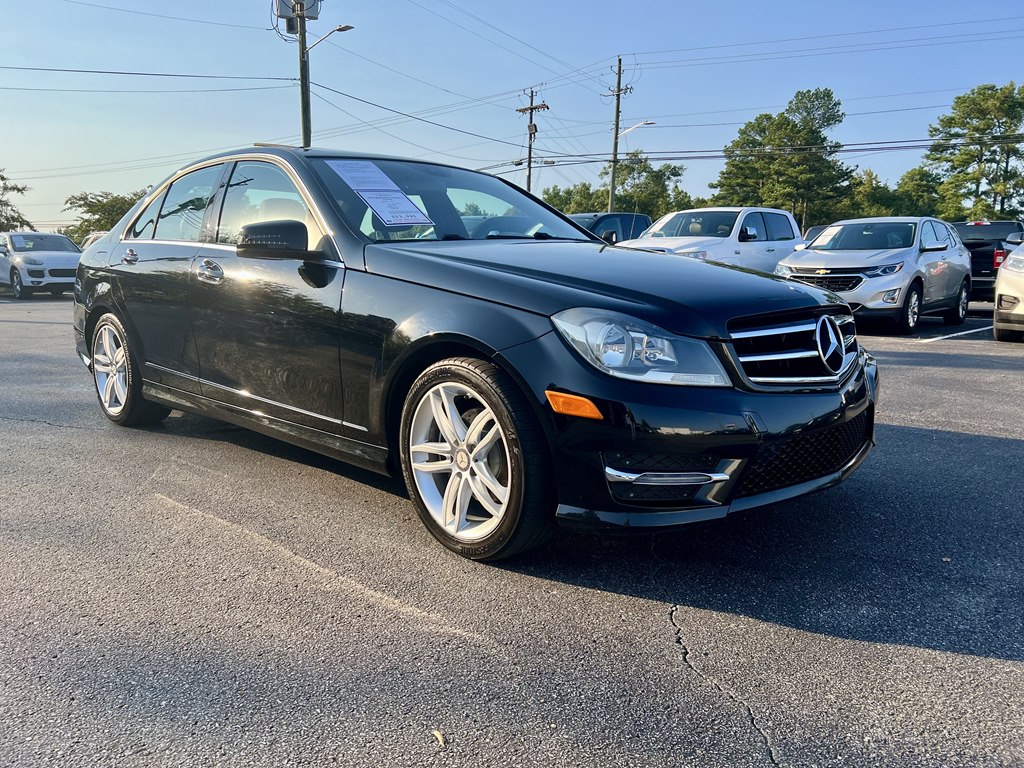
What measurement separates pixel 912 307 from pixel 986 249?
20.9ft

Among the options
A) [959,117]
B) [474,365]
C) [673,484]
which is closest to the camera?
[673,484]

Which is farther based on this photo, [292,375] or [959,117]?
[959,117]

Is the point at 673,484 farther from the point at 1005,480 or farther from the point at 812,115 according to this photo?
the point at 812,115

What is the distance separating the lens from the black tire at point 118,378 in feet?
16.3

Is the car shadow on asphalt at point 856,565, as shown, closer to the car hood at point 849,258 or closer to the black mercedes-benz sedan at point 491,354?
the black mercedes-benz sedan at point 491,354

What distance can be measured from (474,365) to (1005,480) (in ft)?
9.43

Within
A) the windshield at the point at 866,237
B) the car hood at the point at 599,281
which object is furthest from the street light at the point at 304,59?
the car hood at the point at 599,281

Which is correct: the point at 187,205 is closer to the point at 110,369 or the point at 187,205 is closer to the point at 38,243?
the point at 110,369

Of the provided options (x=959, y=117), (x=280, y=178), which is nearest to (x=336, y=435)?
(x=280, y=178)

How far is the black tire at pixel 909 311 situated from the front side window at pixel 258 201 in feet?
29.9

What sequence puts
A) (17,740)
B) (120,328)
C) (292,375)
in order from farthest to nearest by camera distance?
(120,328) < (292,375) < (17,740)

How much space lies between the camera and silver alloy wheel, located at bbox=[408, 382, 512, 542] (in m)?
2.98

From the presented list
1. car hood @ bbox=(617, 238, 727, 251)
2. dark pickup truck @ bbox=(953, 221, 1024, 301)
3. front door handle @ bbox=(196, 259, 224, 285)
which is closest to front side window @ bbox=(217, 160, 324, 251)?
front door handle @ bbox=(196, 259, 224, 285)

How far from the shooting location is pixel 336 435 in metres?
3.56
